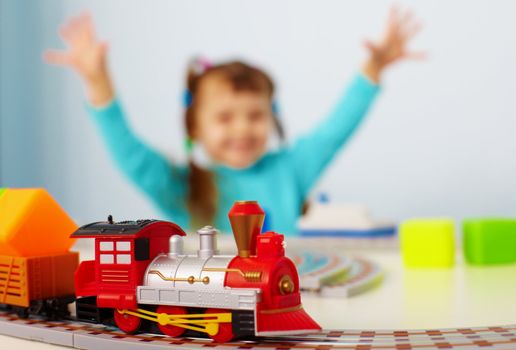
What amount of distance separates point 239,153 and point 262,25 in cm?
186

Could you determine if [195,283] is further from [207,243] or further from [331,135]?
[331,135]

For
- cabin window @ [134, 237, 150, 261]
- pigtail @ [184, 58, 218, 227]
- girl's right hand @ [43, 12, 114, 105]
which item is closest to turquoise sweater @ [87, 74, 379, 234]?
pigtail @ [184, 58, 218, 227]

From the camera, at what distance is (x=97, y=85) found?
31.0 ft

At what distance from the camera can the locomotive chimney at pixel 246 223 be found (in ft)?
9.04

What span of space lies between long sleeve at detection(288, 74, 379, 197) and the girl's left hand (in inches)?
7.5

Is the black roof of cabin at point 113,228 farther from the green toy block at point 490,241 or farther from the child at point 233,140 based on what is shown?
the child at point 233,140

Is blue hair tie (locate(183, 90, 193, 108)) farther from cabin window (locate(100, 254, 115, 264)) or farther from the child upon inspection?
cabin window (locate(100, 254, 115, 264))

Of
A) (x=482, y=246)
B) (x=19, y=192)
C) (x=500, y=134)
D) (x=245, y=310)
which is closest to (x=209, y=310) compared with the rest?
(x=245, y=310)

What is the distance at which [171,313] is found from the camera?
284 centimetres

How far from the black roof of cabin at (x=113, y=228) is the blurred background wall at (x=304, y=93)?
561 cm

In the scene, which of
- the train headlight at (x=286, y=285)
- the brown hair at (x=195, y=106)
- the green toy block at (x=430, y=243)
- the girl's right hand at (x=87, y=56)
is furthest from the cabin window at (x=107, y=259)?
the girl's right hand at (x=87, y=56)

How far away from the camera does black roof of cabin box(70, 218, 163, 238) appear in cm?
289

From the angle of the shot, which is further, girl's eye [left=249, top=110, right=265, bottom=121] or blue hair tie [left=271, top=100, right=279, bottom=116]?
blue hair tie [left=271, top=100, right=279, bottom=116]

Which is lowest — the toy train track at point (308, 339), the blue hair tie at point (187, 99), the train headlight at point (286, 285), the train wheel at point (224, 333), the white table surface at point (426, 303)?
the white table surface at point (426, 303)
